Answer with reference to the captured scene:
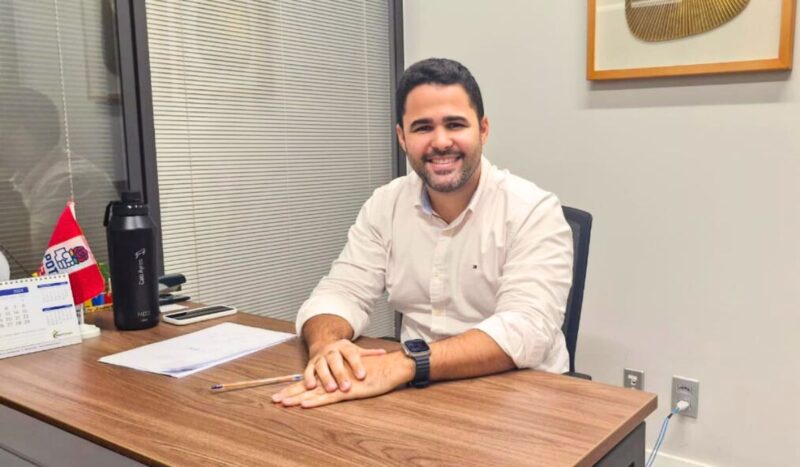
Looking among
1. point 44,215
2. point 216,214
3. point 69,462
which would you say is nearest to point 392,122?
point 216,214

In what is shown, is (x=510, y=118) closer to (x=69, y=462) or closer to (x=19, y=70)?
(x=19, y=70)

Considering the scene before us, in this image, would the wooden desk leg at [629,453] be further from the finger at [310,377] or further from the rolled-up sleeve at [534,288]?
the finger at [310,377]

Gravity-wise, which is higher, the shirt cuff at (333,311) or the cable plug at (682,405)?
the shirt cuff at (333,311)

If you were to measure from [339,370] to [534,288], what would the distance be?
0.48m

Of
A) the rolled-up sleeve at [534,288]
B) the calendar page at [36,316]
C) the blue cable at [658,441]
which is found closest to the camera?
the rolled-up sleeve at [534,288]

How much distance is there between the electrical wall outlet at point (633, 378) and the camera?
7.72 feet

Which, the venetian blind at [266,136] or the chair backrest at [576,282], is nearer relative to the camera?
the chair backrest at [576,282]

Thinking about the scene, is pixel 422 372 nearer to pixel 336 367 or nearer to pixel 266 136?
pixel 336 367

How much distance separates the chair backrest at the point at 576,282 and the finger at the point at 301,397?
2.38ft

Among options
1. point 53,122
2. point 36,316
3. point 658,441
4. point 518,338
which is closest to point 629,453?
point 518,338

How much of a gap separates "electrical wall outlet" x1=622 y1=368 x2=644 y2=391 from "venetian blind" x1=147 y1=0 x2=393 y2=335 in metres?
1.05

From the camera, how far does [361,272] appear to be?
1697 millimetres

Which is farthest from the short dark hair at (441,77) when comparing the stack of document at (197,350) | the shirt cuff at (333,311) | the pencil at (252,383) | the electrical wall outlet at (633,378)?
the electrical wall outlet at (633,378)

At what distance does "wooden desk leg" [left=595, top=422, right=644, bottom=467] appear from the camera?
0.95m
